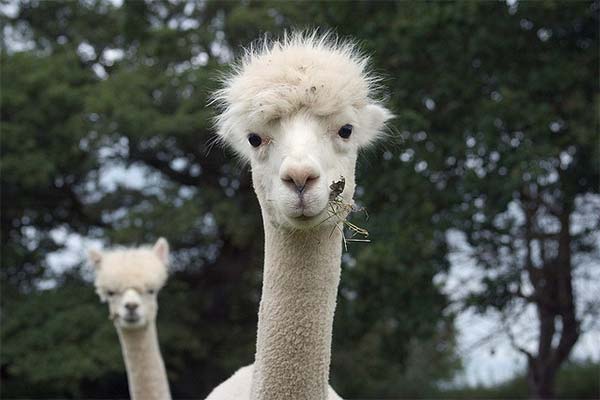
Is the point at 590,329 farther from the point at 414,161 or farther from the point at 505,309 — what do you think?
the point at 414,161

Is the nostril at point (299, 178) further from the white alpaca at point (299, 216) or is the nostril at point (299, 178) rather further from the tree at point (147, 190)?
the tree at point (147, 190)

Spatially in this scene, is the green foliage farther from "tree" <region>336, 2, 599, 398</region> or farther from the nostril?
the nostril

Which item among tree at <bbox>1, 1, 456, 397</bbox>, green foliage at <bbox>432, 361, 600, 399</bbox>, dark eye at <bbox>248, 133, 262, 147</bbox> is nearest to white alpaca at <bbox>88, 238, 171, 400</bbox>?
dark eye at <bbox>248, 133, 262, 147</bbox>

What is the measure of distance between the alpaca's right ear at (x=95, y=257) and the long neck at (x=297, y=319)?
14.7 feet

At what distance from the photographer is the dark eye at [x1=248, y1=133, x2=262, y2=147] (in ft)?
10.1

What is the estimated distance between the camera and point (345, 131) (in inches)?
123

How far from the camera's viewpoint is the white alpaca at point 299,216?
296 centimetres

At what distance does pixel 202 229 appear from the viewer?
17.6 metres

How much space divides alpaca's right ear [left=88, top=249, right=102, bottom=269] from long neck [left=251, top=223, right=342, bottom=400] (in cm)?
449

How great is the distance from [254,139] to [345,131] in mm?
347

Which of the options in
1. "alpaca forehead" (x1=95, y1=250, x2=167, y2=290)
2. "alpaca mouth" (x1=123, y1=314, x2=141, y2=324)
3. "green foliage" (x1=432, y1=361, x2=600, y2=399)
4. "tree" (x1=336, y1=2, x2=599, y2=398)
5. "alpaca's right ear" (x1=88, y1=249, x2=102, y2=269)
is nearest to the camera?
"alpaca mouth" (x1=123, y1=314, x2=141, y2=324)

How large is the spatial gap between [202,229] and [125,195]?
208cm

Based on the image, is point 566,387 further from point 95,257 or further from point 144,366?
point 144,366

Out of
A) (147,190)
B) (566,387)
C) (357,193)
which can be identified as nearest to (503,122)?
(357,193)
